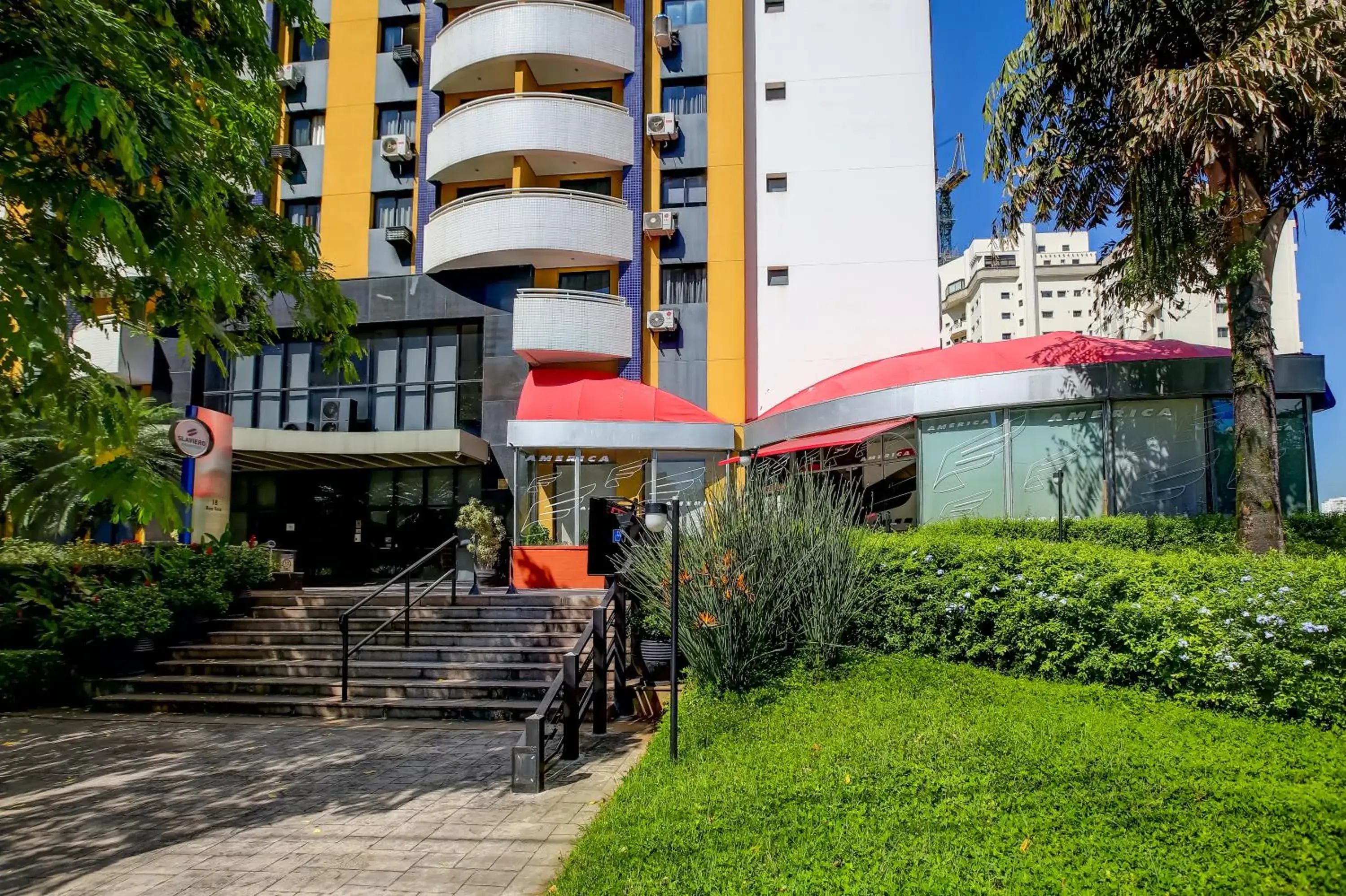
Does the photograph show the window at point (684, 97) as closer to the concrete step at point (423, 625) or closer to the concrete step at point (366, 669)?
the concrete step at point (423, 625)

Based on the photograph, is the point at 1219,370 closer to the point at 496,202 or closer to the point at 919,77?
the point at 919,77

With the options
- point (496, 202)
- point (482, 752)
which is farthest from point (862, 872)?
point (496, 202)

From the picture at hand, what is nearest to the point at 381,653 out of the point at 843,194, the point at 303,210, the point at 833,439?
the point at 833,439

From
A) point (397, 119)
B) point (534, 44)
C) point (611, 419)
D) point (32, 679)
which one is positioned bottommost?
point (32, 679)

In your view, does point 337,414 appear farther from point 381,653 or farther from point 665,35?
point 665,35

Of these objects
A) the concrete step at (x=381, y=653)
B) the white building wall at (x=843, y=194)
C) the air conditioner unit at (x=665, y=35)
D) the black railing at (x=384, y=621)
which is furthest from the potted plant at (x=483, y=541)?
the air conditioner unit at (x=665, y=35)

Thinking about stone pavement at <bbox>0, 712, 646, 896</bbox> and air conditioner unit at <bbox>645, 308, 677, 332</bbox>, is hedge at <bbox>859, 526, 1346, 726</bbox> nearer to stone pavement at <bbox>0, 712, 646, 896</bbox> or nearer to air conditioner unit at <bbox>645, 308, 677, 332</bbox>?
stone pavement at <bbox>0, 712, 646, 896</bbox>

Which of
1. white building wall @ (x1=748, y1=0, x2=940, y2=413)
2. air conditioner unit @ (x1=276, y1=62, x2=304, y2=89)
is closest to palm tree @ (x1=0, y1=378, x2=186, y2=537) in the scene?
white building wall @ (x1=748, y1=0, x2=940, y2=413)

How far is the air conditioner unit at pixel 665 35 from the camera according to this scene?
798 inches

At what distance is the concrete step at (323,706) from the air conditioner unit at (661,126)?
14.4 metres

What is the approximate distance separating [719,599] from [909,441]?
8393 millimetres

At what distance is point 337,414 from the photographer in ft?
66.9

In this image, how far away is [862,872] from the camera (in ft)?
13.4

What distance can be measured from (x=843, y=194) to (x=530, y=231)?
7.20 meters
